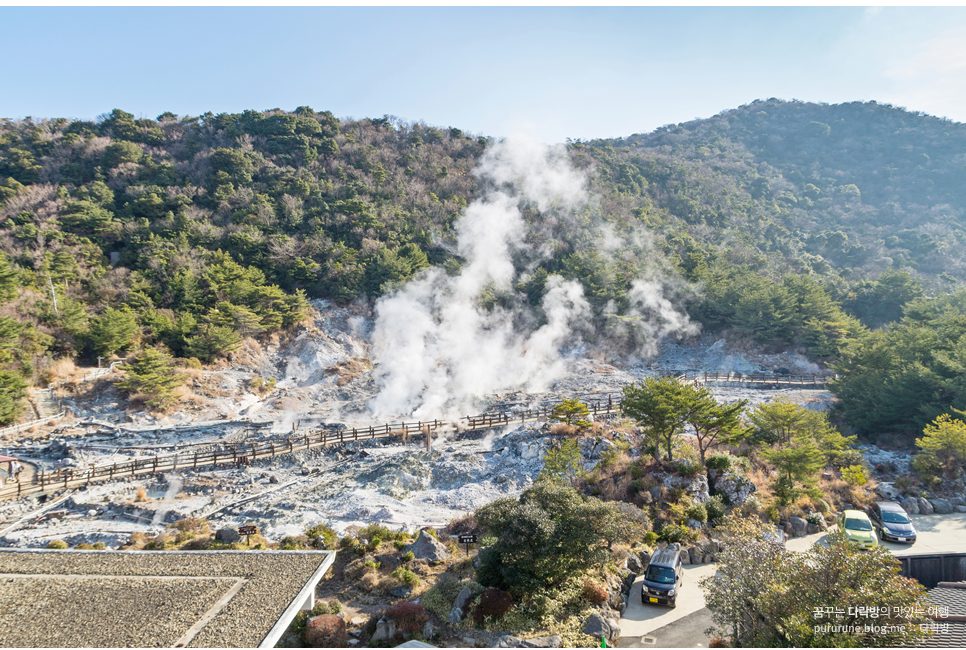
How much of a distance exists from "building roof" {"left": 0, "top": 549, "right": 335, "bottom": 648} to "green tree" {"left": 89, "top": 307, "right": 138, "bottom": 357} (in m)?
26.5

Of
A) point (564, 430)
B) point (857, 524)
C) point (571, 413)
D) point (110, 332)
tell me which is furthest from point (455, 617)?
point (110, 332)

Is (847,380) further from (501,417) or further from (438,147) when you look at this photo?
(438,147)

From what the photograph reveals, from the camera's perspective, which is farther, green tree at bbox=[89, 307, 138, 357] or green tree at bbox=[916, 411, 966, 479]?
green tree at bbox=[89, 307, 138, 357]

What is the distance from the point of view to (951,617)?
8.16 meters

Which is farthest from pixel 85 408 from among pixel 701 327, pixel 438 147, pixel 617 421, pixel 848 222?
pixel 848 222

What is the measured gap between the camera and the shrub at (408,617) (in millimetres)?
10533

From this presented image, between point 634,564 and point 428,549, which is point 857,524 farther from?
point 428,549

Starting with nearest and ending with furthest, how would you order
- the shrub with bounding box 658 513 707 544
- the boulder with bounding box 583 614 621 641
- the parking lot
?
1. the boulder with bounding box 583 614 621 641
2. the parking lot
3. the shrub with bounding box 658 513 707 544

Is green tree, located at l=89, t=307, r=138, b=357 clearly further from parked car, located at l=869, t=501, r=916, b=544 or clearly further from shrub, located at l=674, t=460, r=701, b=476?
parked car, located at l=869, t=501, r=916, b=544

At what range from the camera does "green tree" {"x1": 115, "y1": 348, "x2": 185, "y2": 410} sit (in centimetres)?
2829

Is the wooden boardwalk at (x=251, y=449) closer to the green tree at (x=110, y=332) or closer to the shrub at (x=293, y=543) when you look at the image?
the shrub at (x=293, y=543)

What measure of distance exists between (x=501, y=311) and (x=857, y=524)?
119 feet

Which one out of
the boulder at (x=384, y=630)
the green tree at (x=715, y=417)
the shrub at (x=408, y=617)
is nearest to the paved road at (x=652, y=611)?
the shrub at (x=408, y=617)

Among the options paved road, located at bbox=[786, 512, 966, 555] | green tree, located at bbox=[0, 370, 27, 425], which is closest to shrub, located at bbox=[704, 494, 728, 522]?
paved road, located at bbox=[786, 512, 966, 555]
